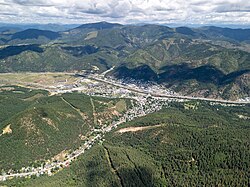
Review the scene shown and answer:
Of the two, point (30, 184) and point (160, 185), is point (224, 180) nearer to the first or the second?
point (160, 185)

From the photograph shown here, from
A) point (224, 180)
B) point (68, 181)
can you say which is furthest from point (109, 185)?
point (224, 180)

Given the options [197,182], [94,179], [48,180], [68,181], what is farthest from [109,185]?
[197,182]

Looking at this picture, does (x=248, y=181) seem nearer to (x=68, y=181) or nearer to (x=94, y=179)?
(x=94, y=179)

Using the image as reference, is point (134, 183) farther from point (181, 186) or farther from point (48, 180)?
point (48, 180)

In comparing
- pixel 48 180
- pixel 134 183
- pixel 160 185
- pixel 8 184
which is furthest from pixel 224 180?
pixel 8 184

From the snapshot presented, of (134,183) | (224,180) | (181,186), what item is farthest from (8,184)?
(224,180)

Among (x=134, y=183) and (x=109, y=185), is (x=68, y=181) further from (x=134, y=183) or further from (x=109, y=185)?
(x=134, y=183)
